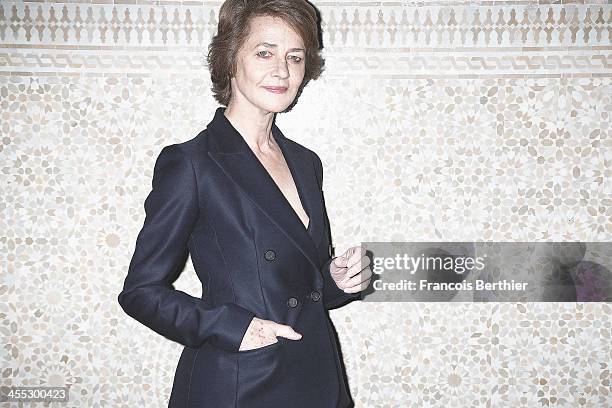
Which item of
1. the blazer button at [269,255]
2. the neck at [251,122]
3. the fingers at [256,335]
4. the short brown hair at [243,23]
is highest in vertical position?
the short brown hair at [243,23]

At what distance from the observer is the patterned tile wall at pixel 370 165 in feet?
5.91

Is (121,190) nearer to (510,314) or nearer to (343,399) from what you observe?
(343,399)

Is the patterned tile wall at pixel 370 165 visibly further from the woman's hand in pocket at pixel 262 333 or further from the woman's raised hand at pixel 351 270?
the woman's hand in pocket at pixel 262 333

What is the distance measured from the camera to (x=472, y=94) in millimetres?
1840

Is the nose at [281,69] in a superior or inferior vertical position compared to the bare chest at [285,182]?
superior

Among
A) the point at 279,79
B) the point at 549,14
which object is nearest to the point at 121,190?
the point at 279,79

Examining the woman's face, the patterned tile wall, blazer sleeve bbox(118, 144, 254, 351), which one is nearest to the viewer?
blazer sleeve bbox(118, 144, 254, 351)

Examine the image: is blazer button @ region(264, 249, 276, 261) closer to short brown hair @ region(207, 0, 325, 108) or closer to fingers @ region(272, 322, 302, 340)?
fingers @ region(272, 322, 302, 340)

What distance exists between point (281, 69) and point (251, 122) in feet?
0.48

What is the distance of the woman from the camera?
1.19 metres

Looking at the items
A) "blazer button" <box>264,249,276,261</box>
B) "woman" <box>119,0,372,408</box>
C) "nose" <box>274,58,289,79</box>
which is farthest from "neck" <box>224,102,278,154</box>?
"blazer button" <box>264,249,276,261</box>

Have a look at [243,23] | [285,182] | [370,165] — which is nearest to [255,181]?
[285,182]

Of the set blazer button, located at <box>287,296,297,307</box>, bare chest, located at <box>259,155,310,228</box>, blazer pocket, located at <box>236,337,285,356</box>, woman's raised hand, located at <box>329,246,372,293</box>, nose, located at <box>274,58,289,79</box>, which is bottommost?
blazer pocket, located at <box>236,337,285,356</box>

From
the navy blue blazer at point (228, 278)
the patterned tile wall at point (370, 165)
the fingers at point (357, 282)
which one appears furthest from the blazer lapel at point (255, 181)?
the patterned tile wall at point (370, 165)
